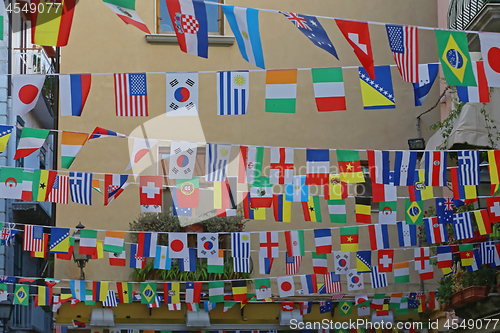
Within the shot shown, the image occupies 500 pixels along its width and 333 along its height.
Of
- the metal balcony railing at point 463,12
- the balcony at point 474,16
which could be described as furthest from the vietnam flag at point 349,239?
the metal balcony railing at point 463,12

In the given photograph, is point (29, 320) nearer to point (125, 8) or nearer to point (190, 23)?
point (190, 23)

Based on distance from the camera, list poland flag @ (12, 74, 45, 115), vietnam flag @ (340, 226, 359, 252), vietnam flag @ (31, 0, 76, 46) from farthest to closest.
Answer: vietnam flag @ (340, 226, 359, 252)
poland flag @ (12, 74, 45, 115)
vietnam flag @ (31, 0, 76, 46)

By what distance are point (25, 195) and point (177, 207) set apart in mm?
2595

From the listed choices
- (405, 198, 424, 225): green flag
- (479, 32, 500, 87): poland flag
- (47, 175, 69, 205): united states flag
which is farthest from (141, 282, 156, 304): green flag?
(479, 32, 500, 87): poland flag

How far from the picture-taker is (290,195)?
38.0ft

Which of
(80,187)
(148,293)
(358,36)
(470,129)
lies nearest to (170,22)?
(80,187)

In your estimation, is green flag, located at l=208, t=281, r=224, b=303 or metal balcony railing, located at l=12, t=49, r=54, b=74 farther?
metal balcony railing, located at l=12, t=49, r=54, b=74

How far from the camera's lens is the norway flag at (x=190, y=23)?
7.02 meters

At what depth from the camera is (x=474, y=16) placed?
1127cm

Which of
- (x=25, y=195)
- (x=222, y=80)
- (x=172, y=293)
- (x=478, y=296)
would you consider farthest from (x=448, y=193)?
(x=25, y=195)

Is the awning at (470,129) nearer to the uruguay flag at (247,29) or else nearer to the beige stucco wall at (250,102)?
the uruguay flag at (247,29)

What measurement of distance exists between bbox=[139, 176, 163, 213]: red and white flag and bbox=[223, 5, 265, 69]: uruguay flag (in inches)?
175

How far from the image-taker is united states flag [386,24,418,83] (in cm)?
750

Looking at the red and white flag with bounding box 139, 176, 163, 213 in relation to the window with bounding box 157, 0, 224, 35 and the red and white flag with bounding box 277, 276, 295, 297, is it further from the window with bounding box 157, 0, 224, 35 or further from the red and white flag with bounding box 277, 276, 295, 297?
the window with bounding box 157, 0, 224, 35
